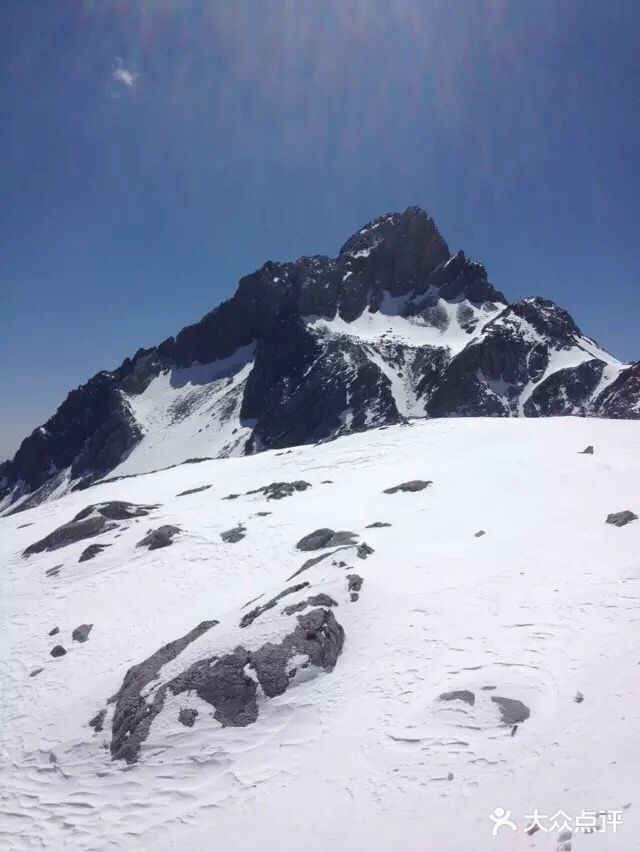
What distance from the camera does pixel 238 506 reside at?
29.0 meters

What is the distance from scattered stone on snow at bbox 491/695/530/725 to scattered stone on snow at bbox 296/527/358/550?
10.8 m

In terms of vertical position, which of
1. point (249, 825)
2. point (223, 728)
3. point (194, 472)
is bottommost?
point (249, 825)

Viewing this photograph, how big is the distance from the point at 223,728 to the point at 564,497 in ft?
58.3

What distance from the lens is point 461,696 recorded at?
985 cm

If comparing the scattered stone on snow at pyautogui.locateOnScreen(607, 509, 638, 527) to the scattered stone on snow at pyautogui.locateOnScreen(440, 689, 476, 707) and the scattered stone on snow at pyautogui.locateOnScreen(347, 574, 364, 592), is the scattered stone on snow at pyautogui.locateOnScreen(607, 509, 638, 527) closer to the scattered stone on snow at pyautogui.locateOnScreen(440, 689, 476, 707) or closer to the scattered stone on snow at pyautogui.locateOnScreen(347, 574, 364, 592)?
the scattered stone on snow at pyautogui.locateOnScreen(347, 574, 364, 592)

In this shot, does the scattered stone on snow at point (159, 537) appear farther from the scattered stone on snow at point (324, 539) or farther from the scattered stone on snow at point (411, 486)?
the scattered stone on snow at point (411, 486)

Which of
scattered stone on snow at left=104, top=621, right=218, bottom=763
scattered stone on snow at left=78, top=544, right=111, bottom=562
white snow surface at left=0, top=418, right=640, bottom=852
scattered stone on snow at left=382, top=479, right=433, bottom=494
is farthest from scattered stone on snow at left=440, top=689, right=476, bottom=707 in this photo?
scattered stone on snow at left=78, top=544, right=111, bottom=562

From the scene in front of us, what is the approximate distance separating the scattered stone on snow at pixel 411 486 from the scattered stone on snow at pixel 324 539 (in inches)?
260

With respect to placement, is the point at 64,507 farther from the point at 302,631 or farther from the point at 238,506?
the point at 302,631

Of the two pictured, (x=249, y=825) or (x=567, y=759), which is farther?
(x=249, y=825)

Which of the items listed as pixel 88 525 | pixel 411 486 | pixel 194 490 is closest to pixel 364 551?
pixel 411 486

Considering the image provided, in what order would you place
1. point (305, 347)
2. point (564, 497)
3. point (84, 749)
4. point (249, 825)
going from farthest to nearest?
point (305, 347)
point (564, 497)
point (84, 749)
point (249, 825)

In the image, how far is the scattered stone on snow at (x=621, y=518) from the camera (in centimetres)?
1795

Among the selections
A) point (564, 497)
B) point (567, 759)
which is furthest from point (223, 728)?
point (564, 497)
